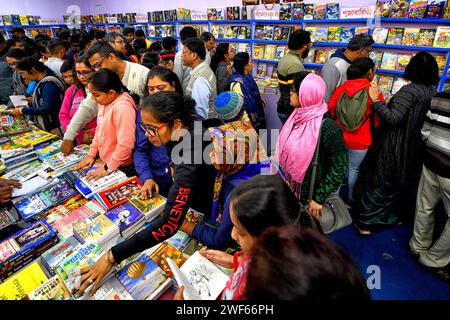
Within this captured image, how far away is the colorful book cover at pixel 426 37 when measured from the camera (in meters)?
3.68

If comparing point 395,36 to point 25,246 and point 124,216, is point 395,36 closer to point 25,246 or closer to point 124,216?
point 124,216

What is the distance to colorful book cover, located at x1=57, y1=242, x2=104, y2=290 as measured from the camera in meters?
1.23

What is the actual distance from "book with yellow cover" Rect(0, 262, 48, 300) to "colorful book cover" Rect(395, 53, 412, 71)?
4.97 meters

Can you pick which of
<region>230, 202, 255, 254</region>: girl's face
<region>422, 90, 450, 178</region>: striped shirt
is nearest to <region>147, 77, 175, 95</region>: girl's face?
<region>230, 202, 255, 254</region>: girl's face

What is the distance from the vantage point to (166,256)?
139 cm

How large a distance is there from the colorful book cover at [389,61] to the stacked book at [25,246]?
4860mm

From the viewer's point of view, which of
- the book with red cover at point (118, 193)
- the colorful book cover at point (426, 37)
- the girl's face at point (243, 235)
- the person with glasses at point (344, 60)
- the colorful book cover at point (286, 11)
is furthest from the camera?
the colorful book cover at point (286, 11)

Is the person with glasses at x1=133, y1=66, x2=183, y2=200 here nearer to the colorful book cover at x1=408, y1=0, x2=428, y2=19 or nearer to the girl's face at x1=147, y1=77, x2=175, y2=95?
the girl's face at x1=147, y1=77, x2=175, y2=95

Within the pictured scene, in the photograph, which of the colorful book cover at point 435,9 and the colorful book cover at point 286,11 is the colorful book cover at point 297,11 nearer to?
the colorful book cover at point 286,11

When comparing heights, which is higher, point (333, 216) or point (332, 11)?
point (332, 11)

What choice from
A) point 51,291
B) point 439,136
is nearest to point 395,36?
point 439,136

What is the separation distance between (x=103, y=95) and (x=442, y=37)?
434 centimetres

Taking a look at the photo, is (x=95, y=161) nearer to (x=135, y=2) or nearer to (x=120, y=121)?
(x=120, y=121)

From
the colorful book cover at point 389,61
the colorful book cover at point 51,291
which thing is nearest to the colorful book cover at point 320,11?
the colorful book cover at point 389,61
